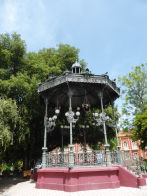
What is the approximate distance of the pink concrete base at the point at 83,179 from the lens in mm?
7972

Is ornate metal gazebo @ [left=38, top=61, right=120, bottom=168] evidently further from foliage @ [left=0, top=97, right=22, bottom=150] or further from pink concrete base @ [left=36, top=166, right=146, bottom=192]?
foliage @ [left=0, top=97, right=22, bottom=150]

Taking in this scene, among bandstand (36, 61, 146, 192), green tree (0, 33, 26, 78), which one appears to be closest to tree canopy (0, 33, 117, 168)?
green tree (0, 33, 26, 78)

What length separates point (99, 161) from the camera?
30.7 ft

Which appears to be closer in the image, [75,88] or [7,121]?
[7,121]

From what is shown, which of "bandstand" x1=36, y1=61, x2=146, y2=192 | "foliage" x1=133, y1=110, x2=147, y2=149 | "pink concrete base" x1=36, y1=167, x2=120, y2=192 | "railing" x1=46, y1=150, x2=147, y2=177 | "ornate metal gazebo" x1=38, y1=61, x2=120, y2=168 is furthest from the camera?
"foliage" x1=133, y1=110, x2=147, y2=149

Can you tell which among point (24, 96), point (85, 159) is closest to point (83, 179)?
point (85, 159)

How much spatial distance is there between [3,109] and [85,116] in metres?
9.50

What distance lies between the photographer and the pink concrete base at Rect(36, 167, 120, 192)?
26.2 ft

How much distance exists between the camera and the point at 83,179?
321 inches

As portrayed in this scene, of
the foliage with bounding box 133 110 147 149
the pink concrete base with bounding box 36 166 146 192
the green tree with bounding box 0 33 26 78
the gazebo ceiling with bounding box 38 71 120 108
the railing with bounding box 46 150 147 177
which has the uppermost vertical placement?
the green tree with bounding box 0 33 26 78

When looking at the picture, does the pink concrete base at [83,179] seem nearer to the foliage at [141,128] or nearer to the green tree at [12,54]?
the foliage at [141,128]

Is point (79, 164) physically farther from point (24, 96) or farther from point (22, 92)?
point (22, 92)

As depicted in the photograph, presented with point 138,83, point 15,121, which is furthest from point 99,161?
point 138,83

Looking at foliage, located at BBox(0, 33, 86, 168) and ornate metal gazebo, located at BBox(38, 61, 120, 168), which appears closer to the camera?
ornate metal gazebo, located at BBox(38, 61, 120, 168)
